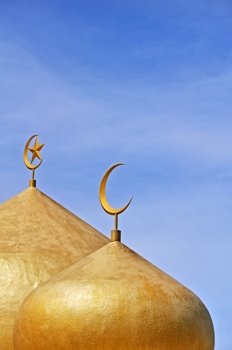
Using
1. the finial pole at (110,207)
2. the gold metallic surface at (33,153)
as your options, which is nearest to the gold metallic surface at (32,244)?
the gold metallic surface at (33,153)

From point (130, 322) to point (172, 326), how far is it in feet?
2.99

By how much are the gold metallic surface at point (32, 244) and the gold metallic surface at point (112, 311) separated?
5.01ft

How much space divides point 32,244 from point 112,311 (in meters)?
4.67

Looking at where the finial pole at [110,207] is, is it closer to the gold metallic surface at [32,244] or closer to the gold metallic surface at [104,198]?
the gold metallic surface at [104,198]

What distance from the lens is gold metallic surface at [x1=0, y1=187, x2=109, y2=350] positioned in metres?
18.2

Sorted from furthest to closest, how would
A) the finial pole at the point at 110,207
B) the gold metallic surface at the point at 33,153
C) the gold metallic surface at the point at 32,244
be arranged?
1. the gold metallic surface at the point at 33,153
2. the gold metallic surface at the point at 32,244
3. the finial pole at the point at 110,207

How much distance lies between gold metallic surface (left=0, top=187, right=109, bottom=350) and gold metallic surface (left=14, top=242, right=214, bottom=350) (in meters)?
1.53

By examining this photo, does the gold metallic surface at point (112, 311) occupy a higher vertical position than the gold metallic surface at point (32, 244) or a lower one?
lower

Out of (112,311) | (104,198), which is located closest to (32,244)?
(104,198)

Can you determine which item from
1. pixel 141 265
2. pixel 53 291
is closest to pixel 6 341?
pixel 53 291

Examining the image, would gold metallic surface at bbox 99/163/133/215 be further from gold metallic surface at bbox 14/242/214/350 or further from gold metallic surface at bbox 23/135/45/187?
gold metallic surface at bbox 23/135/45/187

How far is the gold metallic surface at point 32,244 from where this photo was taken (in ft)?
59.7

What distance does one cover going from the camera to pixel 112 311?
15273 mm

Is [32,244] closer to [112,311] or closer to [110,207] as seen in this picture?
[110,207]
